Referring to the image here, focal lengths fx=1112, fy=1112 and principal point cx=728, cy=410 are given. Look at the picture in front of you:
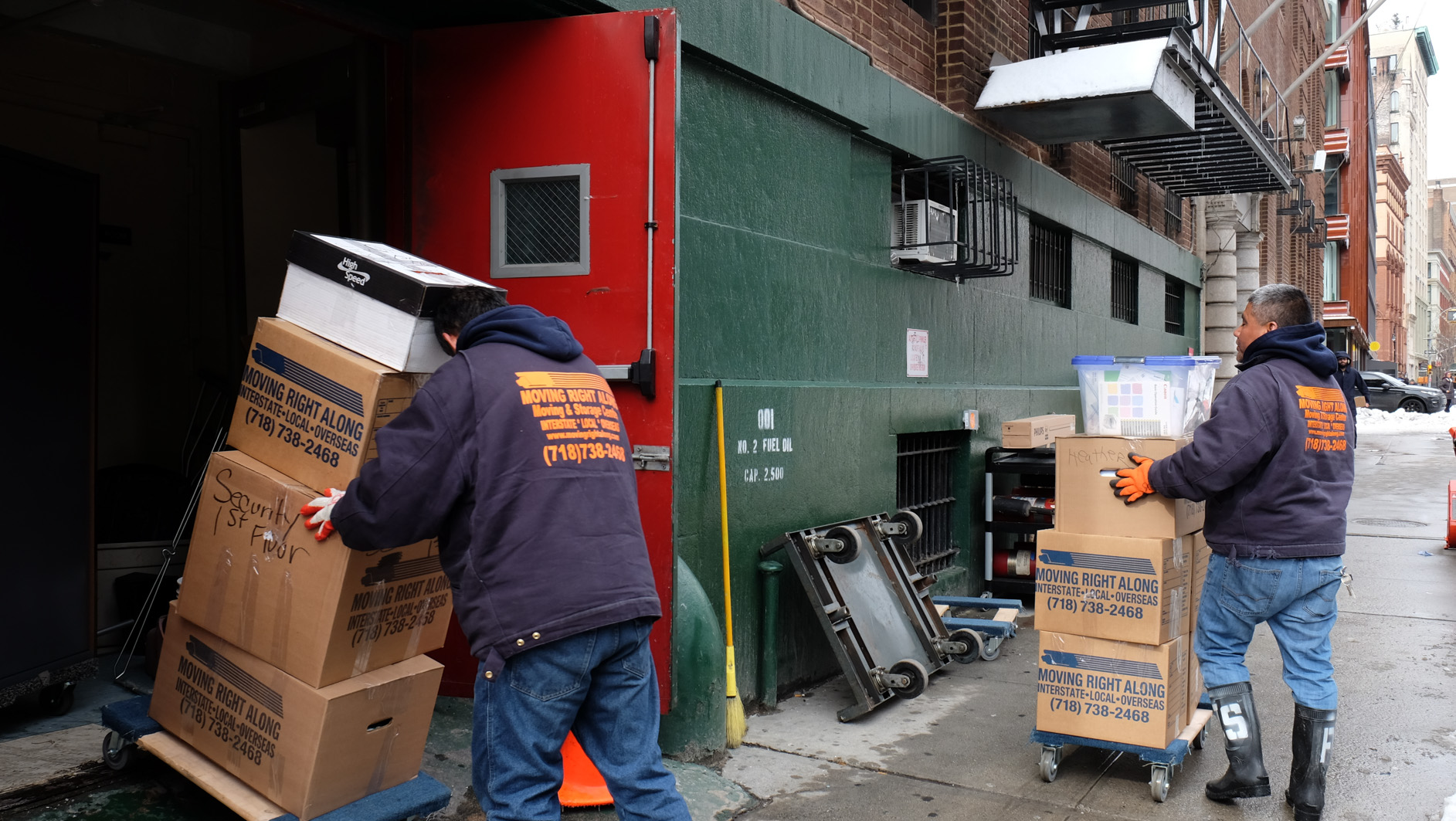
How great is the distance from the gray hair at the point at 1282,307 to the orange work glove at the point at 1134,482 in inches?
28.5

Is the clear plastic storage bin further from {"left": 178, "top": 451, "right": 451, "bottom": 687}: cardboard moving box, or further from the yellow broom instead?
{"left": 178, "top": 451, "right": 451, "bottom": 687}: cardboard moving box

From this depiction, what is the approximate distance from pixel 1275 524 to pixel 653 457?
7.79 feet

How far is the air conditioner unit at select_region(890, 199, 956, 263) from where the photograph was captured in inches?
274

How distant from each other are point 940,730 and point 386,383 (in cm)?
324

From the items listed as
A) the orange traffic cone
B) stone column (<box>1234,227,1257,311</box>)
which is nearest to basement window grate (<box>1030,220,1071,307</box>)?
the orange traffic cone

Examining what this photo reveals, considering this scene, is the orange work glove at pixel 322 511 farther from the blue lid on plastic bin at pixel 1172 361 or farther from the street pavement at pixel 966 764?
the blue lid on plastic bin at pixel 1172 361

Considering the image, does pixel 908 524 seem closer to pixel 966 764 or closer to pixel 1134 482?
pixel 966 764

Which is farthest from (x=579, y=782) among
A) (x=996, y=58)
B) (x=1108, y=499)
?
(x=996, y=58)

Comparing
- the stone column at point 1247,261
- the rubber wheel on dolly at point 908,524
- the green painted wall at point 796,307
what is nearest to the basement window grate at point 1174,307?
the stone column at point 1247,261

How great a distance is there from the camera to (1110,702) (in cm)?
440

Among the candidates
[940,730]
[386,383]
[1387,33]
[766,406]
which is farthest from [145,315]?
[1387,33]

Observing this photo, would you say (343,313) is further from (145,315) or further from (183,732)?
(145,315)

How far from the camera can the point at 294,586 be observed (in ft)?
10.7

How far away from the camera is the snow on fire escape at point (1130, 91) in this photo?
771cm
